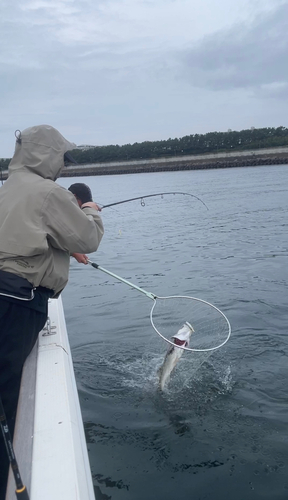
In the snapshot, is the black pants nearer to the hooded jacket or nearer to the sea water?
the hooded jacket

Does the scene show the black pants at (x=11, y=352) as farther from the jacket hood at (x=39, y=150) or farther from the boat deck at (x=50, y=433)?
the jacket hood at (x=39, y=150)

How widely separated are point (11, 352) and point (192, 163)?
96.5 meters

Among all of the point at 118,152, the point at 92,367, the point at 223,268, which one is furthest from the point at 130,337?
the point at 118,152

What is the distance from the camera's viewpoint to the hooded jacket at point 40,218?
3.23 m

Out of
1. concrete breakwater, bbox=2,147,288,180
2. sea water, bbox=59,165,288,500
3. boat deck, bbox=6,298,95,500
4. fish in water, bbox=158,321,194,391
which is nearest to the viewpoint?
boat deck, bbox=6,298,95,500

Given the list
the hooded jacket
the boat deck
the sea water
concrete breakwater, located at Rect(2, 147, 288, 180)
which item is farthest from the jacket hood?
concrete breakwater, located at Rect(2, 147, 288, 180)

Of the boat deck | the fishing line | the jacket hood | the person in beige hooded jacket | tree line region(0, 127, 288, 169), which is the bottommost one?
the fishing line

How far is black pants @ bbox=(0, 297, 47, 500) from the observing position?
3271 mm

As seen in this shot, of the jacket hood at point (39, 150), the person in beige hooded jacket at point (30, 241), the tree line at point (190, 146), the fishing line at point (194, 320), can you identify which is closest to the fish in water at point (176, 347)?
the fishing line at point (194, 320)

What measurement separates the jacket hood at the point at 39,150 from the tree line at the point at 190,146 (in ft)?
319

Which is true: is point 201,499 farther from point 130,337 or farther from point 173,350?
point 130,337

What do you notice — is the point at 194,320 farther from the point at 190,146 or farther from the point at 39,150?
the point at 190,146

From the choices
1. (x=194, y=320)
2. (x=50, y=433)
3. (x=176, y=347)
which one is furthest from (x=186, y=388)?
(x=50, y=433)

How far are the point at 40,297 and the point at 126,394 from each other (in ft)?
9.32
